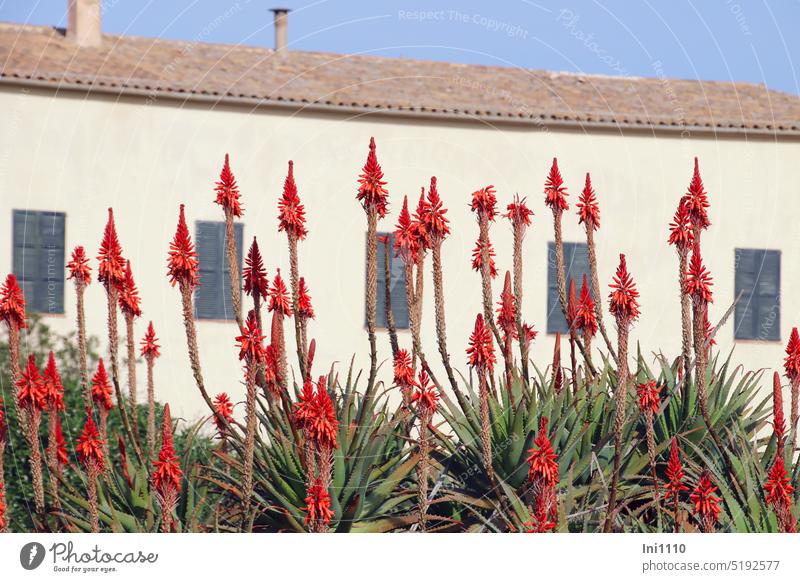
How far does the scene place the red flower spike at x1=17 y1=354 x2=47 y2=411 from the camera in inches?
302

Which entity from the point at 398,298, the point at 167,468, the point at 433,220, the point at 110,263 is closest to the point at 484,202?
the point at 433,220

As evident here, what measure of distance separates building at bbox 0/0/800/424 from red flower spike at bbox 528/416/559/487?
957 cm

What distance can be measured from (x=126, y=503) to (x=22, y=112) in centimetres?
995

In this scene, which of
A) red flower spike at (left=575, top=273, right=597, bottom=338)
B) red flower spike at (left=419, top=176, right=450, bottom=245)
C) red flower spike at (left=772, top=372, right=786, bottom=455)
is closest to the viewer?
red flower spike at (left=772, top=372, right=786, bottom=455)

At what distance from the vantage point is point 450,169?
18.2 m

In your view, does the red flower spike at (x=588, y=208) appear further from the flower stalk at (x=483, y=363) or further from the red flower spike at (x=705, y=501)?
the red flower spike at (x=705, y=501)

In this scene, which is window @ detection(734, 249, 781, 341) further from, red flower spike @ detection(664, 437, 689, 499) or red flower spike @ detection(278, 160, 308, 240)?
red flower spike @ detection(278, 160, 308, 240)

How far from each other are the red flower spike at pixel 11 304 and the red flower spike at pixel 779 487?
14.0 ft

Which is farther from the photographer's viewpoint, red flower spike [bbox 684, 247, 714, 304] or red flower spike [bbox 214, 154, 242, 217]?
red flower spike [bbox 684, 247, 714, 304]

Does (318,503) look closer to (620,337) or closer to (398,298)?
(620,337)

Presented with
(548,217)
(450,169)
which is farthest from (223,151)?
(548,217)
